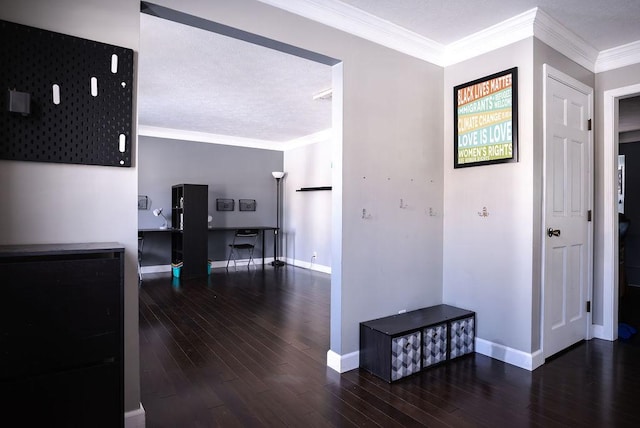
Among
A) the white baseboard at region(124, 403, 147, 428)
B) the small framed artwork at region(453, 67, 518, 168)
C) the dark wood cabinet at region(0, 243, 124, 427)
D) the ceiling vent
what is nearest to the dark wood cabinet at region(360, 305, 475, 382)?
the small framed artwork at region(453, 67, 518, 168)

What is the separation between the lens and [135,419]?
1.85 meters

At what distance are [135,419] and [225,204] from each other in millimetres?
5731

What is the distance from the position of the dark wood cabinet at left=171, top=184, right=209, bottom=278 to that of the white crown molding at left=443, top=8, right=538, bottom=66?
458 centimetres

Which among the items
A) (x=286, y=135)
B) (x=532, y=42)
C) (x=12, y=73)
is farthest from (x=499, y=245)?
(x=286, y=135)

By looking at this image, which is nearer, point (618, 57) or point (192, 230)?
point (618, 57)

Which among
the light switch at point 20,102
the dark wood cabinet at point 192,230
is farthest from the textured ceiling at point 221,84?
the light switch at point 20,102

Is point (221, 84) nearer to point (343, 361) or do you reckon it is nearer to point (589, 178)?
point (343, 361)

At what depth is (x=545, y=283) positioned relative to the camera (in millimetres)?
2809

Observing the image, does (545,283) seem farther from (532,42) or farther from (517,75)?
(532,42)

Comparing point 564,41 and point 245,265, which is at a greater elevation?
point 564,41

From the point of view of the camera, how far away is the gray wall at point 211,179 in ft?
21.7

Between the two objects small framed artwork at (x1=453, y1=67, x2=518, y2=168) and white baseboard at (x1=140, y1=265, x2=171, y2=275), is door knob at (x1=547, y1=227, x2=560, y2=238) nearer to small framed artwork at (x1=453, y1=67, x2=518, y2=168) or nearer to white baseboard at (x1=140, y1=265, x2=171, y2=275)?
small framed artwork at (x1=453, y1=67, x2=518, y2=168)

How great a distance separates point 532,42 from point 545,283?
5.91 feet

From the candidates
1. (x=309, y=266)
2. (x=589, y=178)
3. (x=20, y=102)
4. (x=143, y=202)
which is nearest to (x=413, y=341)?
(x=589, y=178)
